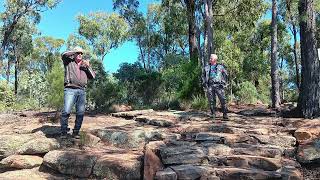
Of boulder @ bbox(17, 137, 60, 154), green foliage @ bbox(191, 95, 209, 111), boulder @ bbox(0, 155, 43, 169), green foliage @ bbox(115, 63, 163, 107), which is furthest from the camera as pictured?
green foliage @ bbox(115, 63, 163, 107)

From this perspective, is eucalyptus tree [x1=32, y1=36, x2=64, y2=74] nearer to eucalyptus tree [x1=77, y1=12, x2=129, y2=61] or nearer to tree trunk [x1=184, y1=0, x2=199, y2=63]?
eucalyptus tree [x1=77, y1=12, x2=129, y2=61]

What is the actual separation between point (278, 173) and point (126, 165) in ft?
7.62

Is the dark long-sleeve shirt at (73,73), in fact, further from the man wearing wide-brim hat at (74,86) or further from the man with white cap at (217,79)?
the man with white cap at (217,79)

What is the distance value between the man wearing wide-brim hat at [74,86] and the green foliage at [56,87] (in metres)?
3.06

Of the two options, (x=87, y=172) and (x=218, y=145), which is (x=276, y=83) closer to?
(x=218, y=145)

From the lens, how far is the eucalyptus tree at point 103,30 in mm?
48719

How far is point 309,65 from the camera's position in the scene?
36.7ft

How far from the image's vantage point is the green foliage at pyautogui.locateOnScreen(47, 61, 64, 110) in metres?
11.5

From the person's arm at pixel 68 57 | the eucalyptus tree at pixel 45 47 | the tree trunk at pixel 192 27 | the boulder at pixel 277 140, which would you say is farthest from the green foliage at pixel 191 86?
the eucalyptus tree at pixel 45 47

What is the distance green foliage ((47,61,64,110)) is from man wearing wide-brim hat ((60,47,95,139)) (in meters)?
3.06

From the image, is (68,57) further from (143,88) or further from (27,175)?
(143,88)

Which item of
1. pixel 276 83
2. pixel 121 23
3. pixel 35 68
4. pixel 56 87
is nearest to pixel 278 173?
pixel 56 87

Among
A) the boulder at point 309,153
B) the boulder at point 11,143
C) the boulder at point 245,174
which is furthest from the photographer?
the boulder at point 11,143

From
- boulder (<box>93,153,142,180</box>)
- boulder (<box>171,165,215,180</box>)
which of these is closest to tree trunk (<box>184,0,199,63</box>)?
boulder (<box>93,153,142,180</box>)
